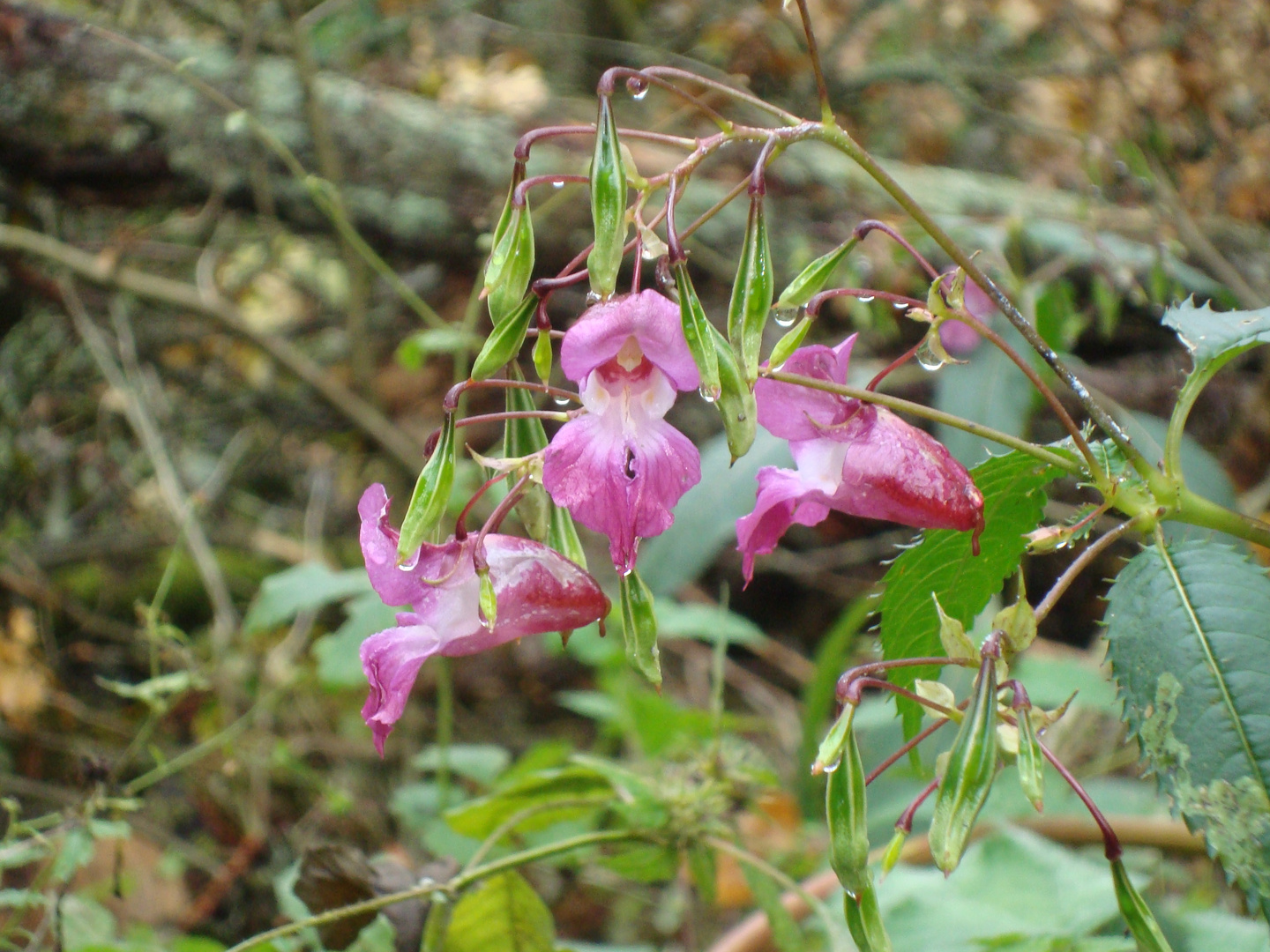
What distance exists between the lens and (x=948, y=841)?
0.54 metres

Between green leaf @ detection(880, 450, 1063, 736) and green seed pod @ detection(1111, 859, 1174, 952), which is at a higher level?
green leaf @ detection(880, 450, 1063, 736)

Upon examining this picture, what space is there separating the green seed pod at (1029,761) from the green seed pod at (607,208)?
336mm

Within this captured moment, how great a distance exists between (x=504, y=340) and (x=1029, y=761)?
370 mm

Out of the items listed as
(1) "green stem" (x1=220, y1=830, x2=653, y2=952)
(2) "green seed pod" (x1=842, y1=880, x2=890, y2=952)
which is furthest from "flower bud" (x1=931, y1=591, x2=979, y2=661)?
(1) "green stem" (x1=220, y1=830, x2=653, y2=952)

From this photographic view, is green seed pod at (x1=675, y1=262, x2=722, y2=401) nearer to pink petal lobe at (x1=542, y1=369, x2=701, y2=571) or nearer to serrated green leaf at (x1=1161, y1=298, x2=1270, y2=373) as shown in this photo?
pink petal lobe at (x1=542, y1=369, x2=701, y2=571)

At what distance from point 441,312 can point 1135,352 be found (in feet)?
5.65

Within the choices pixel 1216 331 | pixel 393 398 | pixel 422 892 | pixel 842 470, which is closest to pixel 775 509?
pixel 842 470

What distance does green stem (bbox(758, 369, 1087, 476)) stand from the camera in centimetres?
61

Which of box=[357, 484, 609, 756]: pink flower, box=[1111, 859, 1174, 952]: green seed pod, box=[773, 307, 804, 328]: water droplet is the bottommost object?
box=[1111, 859, 1174, 952]: green seed pod

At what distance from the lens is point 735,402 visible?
565 mm

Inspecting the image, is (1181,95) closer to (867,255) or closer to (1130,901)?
(867,255)

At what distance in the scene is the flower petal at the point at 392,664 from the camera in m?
0.61

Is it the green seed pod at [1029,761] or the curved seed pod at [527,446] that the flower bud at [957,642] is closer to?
the green seed pod at [1029,761]

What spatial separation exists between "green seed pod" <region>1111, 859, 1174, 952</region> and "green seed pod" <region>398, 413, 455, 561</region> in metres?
0.45
